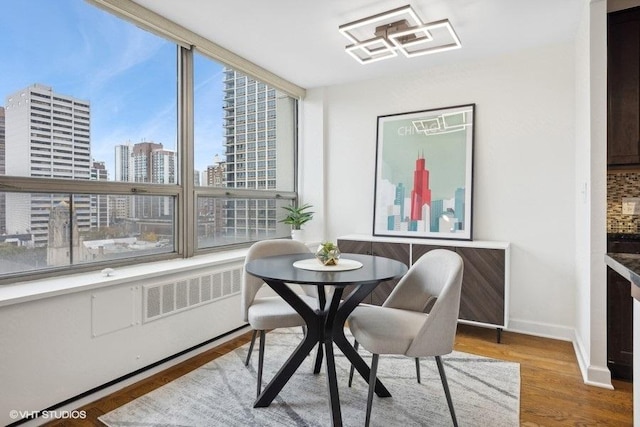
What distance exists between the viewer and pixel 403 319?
214 centimetres

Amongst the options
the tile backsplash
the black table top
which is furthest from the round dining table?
the tile backsplash

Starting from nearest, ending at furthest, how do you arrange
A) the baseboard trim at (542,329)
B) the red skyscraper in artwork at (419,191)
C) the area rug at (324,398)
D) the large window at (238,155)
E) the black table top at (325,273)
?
the black table top at (325,273) → the area rug at (324,398) → the baseboard trim at (542,329) → the large window at (238,155) → the red skyscraper in artwork at (419,191)

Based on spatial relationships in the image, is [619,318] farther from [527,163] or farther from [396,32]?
[396,32]

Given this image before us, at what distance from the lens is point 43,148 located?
2.29m

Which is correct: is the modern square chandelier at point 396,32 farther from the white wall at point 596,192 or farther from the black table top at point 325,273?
the black table top at point 325,273

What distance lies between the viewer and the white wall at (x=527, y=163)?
324 centimetres

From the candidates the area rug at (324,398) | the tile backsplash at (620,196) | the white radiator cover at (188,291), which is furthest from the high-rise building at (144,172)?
the tile backsplash at (620,196)

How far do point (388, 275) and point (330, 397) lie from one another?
2.35 ft

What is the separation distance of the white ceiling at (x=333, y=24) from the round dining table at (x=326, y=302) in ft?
6.04

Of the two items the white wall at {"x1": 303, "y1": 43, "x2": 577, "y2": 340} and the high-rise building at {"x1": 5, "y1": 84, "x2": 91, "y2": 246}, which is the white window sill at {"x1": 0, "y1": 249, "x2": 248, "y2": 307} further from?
the white wall at {"x1": 303, "y1": 43, "x2": 577, "y2": 340}

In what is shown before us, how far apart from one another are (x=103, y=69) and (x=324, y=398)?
2.69 meters

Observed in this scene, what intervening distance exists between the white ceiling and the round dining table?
1.84 meters

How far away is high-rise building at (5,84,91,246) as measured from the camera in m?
2.17

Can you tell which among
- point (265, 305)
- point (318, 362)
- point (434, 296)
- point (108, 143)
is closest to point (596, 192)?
point (434, 296)
